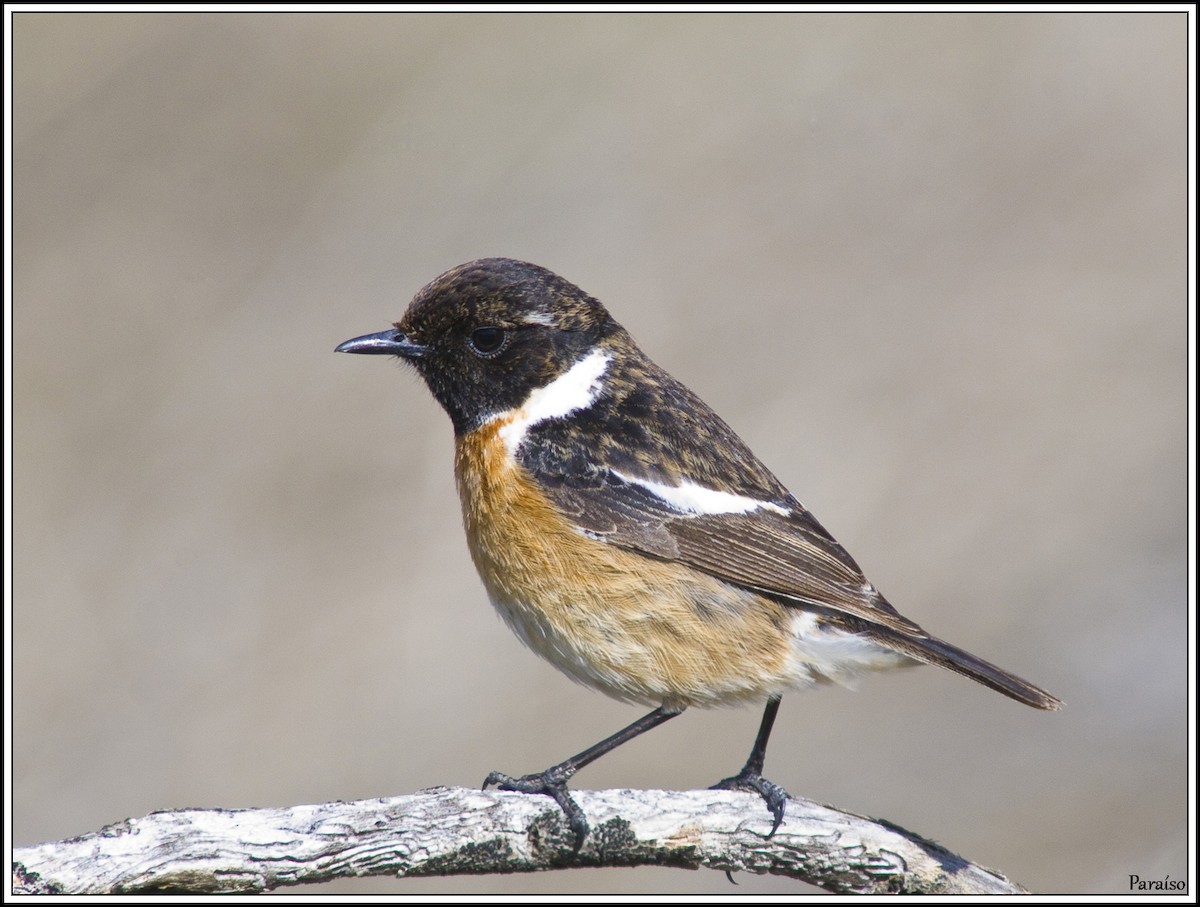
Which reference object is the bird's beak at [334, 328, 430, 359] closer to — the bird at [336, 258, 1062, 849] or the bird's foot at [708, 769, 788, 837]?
the bird at [336, 258, 1062, 849]

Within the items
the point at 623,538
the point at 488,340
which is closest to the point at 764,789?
the point at 623,538

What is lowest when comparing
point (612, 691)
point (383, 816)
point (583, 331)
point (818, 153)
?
point (383, 816)

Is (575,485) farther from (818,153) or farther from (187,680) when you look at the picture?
(818,153)

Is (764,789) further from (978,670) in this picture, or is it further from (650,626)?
(978,670)

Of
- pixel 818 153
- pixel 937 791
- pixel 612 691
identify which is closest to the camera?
pixel 612 691

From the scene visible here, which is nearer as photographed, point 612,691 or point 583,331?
point 612,691

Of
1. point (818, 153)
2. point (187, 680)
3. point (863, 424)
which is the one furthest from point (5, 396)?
point (818, 153)

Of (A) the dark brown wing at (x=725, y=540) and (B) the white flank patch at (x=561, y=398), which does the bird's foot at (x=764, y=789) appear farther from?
(B) the white flank patch at (x=561, y=398)
